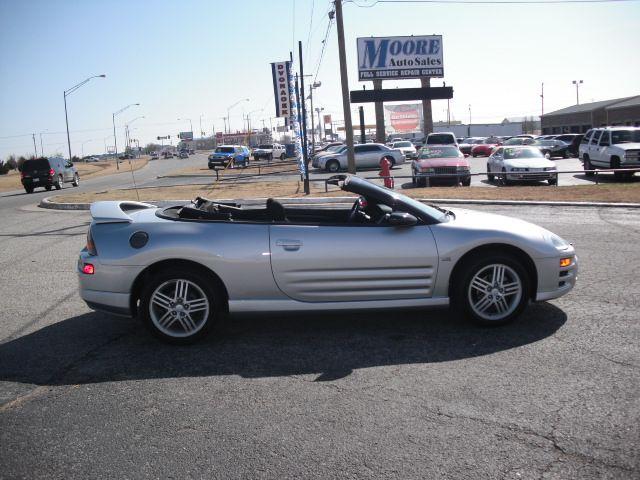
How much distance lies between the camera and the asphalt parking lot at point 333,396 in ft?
10.5

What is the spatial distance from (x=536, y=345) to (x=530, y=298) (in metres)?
0.67

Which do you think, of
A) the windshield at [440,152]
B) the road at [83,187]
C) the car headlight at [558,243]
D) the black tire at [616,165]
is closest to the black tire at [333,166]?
the road at [83,187]

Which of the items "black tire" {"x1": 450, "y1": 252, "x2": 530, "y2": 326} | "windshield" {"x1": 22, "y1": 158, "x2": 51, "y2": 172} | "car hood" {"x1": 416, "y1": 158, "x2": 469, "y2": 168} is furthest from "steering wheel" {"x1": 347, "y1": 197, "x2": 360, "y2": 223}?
"windshield" {"x1": 22, "y1": 158, "x2": 51, "y2": 172}

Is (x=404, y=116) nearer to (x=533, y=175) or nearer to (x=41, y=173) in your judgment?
(x=41, y=173)

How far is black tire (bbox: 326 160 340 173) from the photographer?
37375mm

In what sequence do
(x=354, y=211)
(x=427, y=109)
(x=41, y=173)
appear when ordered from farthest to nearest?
(x=427, y=109), (x=41, y=173), (x=354, y=211)

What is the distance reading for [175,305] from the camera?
512 cm

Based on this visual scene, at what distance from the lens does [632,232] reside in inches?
406

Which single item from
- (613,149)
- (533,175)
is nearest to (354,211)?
(533,175)

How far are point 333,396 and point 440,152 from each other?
772 inches

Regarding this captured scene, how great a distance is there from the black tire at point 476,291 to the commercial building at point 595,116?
57.2 meters

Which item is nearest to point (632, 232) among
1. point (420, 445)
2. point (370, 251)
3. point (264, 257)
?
point (370, 251)

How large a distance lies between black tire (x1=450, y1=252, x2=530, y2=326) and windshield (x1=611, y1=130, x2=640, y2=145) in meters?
20.7

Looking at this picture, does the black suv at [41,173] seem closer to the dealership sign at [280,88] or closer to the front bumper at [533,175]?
the dealership sign at [280,88]
